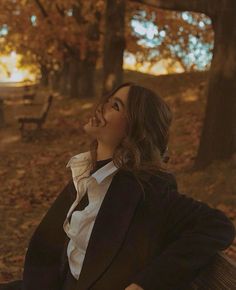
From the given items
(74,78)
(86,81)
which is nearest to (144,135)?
(86,81)

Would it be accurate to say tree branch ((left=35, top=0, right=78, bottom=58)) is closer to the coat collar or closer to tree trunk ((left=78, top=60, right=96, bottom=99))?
tree trunk ((left=78, top=60, right=96, bottom=99))

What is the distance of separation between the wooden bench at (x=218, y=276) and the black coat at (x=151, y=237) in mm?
40

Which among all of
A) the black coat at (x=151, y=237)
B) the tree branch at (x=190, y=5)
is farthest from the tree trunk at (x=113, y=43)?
the black coat at (x=151, y=237)

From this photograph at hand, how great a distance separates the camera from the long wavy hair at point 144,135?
7.88ft

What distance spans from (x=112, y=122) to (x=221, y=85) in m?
6.20

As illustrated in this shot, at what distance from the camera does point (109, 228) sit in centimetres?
233

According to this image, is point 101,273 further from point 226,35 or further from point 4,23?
point 4,23

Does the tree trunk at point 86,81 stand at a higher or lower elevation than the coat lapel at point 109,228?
lower

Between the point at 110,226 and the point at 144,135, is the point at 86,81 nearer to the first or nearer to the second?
the point at 144,135

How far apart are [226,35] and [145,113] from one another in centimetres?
636

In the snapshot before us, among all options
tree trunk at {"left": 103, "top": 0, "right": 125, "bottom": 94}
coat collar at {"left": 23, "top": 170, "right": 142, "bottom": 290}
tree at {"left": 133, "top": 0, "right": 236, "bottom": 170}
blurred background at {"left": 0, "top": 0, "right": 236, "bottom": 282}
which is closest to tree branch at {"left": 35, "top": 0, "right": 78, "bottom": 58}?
blurred background at {"left": 0, "top": 0, "right": 236, "bottom": 282}

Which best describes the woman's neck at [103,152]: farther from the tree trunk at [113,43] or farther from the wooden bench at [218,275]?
the tree trunk at [113,43]

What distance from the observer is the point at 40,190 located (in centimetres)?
968

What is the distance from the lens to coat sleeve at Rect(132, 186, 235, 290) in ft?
6.89
